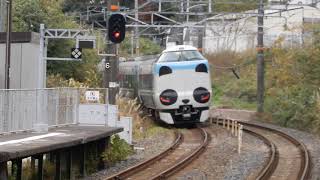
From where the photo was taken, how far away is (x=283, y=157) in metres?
20.1

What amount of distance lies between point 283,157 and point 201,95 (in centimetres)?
1001

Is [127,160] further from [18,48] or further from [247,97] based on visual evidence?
[247,97]

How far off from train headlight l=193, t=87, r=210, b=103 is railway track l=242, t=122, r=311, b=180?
217 centimetres

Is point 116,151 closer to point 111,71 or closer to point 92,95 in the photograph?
point 92,95

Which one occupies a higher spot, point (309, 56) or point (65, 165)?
point (309, 56)

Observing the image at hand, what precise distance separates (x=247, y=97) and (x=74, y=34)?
101ft

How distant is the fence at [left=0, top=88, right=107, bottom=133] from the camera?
50.1 ft

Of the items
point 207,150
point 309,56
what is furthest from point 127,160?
point 309,56

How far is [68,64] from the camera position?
36.5 meters

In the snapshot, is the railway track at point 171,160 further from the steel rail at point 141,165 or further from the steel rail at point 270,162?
the steel rail at point 270,162

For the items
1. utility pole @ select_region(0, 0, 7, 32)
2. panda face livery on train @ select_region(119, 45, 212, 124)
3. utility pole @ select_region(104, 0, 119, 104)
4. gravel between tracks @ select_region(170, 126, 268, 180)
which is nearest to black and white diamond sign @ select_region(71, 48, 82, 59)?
utility pole @ select_region(104, 0, 119, 104)

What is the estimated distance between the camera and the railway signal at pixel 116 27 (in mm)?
19203

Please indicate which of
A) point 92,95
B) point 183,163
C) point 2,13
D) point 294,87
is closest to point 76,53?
point 92,95

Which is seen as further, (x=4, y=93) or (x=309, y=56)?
(x=309, y=56)
